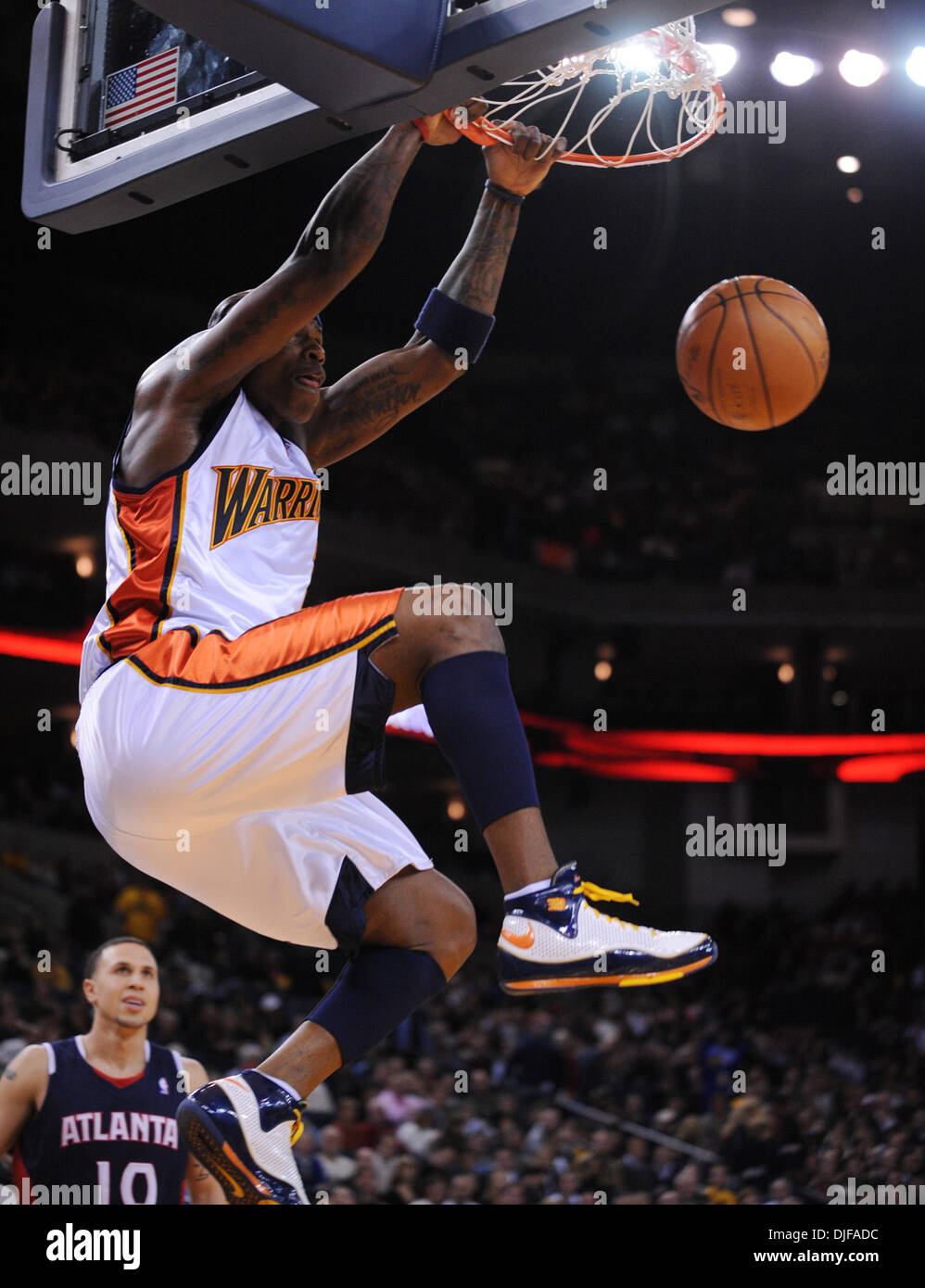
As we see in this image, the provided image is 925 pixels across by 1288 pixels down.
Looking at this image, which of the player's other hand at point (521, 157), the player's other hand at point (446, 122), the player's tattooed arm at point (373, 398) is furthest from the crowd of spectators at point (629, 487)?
the player's other hand at point (446, 122)

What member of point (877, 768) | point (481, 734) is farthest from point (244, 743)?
point (877, 768)

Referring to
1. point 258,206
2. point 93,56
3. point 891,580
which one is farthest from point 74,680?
point 93,56

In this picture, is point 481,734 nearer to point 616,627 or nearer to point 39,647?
point 39,647

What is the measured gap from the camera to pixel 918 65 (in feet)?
30.7

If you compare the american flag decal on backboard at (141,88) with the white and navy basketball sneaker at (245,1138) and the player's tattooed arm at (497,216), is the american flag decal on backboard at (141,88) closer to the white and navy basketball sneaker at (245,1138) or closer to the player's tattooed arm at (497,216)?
the player's tattooed arm at (497,216)

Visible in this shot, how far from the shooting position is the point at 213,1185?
172 inches

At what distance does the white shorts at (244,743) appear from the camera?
2816mm

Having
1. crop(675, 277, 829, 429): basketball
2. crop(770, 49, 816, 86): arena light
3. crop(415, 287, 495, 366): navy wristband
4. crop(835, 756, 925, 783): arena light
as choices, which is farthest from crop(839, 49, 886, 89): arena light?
crop(835, 756, 925, 783): arena light

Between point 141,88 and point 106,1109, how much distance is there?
8.95ft

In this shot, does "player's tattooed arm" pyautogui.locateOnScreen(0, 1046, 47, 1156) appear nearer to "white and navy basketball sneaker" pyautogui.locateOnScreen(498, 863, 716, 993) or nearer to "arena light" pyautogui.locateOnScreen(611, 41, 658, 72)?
"white and navy basketball sneaker" pyautogui.locateOnScreen(498, 863, 716, 993)

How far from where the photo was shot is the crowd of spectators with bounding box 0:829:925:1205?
28.0ft

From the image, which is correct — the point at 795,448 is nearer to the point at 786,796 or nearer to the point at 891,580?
the point at 891,580

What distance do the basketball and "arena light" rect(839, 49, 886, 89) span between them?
6.23 m

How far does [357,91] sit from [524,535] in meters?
13.2
